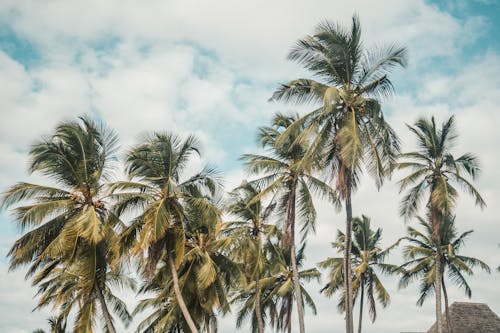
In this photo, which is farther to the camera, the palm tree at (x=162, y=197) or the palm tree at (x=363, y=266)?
the palm tree at (x=363, y=266)

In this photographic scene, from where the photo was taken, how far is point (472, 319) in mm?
41000

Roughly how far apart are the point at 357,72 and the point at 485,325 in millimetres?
28353

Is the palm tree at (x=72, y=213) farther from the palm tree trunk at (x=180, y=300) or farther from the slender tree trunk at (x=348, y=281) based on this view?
the slender tree trunk at (x=348, y=281)

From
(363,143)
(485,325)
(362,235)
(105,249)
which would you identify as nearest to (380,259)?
(362,235)

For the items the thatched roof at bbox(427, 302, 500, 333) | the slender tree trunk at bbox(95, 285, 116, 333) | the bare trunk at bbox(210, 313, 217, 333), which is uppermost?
the thatched roof at bbox(427, 302, 500, 333)

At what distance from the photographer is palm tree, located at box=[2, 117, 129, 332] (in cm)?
2002

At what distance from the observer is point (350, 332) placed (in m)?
19.6

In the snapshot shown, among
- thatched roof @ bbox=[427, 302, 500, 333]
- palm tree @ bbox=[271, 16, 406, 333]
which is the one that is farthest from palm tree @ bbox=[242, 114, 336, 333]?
thatched roof @ bbox=[427, 302, 500, 333]

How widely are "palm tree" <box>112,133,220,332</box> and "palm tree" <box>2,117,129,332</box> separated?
87 cm

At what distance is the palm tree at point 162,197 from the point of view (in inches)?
832

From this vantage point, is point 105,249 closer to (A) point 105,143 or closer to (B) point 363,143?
(A) point 105,143

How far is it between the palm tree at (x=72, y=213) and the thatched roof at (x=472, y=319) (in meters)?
27.8

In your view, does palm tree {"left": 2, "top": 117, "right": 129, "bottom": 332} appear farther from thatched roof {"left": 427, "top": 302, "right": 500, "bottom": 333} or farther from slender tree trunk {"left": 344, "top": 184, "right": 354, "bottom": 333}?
thatched roof {"left": 427, "top": 302, "right": 500, "bottom": 333}

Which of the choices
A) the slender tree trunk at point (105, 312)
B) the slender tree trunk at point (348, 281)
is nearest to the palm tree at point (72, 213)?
the slender tree trunk at point (105, 312)
